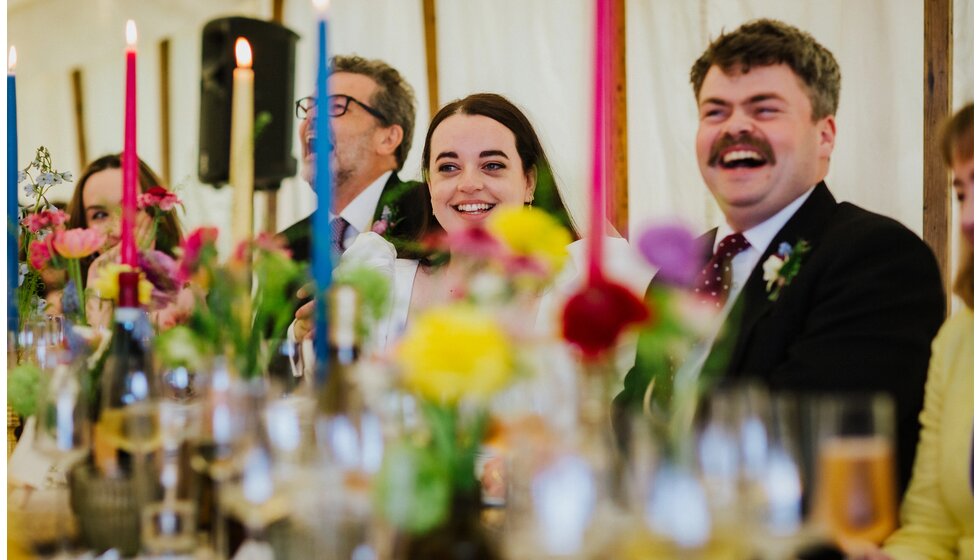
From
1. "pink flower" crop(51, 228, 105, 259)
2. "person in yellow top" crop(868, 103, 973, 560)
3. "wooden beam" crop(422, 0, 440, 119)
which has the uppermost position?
"wooden beam" crop(422, 0, 440, 119)

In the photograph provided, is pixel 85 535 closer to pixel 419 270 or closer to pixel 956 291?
pixel 956 291

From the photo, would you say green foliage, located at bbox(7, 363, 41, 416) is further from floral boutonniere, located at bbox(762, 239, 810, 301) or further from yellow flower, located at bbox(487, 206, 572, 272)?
floral boutonniere, located at bbox(762, 239, 810, 301)

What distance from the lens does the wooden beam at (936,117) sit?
1620 mm

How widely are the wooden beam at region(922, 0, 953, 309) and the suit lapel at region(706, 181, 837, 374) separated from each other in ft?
0.74

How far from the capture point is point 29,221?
4.95ft

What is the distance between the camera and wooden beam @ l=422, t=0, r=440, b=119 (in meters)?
2.49

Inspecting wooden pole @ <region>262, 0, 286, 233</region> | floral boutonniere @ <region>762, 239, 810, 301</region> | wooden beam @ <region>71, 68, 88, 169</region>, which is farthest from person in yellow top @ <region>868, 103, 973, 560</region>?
wooden beam @ <region>71, 68, 88, 169</region>

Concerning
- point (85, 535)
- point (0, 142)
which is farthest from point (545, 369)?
point (0, 142)

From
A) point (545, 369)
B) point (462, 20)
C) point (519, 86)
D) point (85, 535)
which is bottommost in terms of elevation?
point (85, 535)

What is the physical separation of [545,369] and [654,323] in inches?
3.8

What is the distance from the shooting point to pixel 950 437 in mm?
1158

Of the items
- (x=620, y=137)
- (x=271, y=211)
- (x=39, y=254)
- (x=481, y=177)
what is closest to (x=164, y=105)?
(x=271, y=211)

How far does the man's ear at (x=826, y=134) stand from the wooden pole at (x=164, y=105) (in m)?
2.45

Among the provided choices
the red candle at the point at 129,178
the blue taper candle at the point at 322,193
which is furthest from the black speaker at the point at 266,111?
the blue taper candle at the point at 322,193
